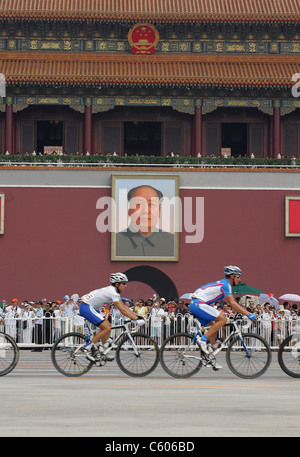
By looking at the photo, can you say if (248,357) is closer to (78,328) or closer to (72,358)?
(72,358)

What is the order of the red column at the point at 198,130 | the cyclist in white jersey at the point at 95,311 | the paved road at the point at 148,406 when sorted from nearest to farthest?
the paved road at the point at 148,406, the cyclist in white jersey at the point at 95,311, the red column at the point at 198,130

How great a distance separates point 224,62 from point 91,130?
6.27 m

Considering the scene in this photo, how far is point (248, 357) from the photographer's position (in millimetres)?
14234

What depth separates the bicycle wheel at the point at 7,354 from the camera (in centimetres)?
1380

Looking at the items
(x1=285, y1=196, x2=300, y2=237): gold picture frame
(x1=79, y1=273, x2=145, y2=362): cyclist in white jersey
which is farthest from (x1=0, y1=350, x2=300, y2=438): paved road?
(x1=285, y1=196, x2=300, y2=237): gold picture frame

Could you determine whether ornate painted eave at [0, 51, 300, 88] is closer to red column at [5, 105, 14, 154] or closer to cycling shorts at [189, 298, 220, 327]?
red column at [5, 105, 14, 154]

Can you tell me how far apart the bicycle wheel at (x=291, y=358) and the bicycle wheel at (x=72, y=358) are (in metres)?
Result: 2.97

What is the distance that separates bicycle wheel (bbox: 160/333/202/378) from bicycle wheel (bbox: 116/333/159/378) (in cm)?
18

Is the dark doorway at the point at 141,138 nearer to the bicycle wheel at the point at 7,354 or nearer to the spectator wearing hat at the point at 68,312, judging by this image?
the spectator wearing hat at the point at 68,312

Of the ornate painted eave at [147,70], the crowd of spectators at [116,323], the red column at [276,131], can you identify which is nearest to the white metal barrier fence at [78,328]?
the crowd of spectators at [116,323]

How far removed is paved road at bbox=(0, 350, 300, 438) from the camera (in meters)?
8.19

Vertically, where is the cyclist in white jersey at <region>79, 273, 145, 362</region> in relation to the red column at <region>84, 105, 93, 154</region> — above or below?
below

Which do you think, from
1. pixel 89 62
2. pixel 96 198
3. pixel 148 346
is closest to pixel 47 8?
pixel 89 62

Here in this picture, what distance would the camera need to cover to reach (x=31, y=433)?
7922 mm
